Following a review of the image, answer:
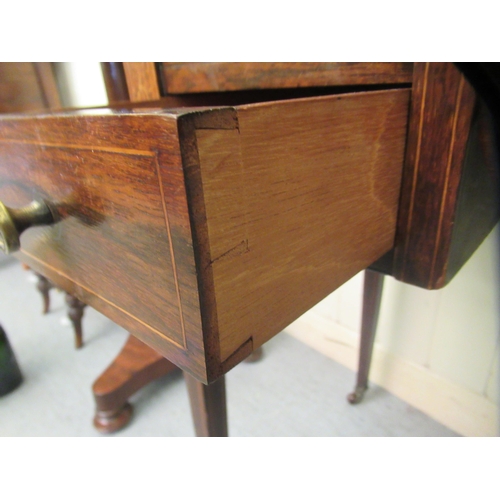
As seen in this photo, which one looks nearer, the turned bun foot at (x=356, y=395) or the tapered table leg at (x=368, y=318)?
the tapered table leg at (x=368, y=318)

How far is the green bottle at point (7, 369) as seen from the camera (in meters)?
0.94

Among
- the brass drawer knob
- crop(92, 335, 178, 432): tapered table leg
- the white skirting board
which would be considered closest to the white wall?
the white skirting board

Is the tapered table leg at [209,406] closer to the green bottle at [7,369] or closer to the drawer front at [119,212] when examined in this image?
the drawer front at [119,212]

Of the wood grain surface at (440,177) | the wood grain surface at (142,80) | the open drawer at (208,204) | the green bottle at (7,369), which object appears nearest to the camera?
the open drawer at (208,204)

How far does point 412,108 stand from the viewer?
359 mm

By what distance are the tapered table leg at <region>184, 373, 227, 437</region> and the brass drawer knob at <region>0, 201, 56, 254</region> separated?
0.18m

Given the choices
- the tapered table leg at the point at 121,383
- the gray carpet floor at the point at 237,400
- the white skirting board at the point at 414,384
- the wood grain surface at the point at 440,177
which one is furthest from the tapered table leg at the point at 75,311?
the wood grain surface at the point at 440,177

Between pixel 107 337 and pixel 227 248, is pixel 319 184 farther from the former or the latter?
pixel 107 337

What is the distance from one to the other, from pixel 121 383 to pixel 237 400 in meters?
0.27

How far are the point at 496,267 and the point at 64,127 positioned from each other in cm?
66

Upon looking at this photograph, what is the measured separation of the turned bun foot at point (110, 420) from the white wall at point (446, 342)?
564mm

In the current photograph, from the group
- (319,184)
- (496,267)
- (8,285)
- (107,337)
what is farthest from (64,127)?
(8,285)

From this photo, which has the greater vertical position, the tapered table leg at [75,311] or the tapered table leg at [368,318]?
the tapered table leg at [368,318]

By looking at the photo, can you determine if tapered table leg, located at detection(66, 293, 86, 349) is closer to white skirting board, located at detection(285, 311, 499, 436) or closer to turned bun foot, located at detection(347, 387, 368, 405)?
white skirting board, located at detection(285, 311, 499, 436)
